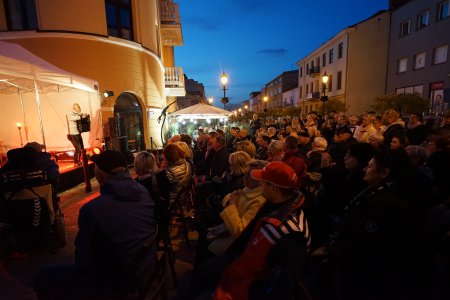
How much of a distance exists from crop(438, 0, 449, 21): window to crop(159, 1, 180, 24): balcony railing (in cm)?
1774

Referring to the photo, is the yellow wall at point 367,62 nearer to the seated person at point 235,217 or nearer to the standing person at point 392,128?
the standing person at point 392,128

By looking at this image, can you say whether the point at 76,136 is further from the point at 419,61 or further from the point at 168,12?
the point at 419,61

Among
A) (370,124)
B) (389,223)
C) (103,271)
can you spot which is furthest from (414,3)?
(103,271)

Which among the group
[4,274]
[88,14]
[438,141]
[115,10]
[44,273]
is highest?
[115,10]

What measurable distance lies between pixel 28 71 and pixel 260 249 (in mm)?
Answer: 6211

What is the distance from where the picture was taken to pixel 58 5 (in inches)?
354

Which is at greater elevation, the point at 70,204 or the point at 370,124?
the point at 370,124

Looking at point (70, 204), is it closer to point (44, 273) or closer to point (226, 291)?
point (44, 273)

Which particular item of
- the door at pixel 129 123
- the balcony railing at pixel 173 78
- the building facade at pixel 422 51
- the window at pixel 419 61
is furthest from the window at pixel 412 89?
the door at pixel 129 123

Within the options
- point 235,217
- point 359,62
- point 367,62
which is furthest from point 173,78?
point 359,62

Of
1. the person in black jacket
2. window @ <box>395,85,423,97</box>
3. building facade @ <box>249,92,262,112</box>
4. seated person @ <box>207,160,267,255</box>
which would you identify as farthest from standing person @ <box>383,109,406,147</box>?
building facade @ <box>249,92,262,112</box>

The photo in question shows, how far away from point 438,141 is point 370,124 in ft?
10.9

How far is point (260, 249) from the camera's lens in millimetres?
1681

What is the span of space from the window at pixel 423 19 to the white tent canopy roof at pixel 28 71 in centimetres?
2299
